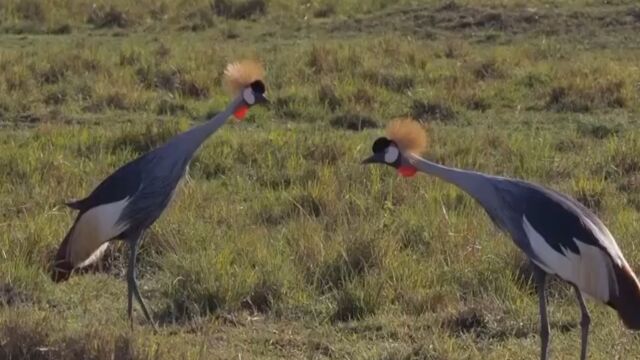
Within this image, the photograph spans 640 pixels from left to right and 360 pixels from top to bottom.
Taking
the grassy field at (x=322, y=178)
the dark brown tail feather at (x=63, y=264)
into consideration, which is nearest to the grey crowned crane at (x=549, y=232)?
the grassy field at (x=322, y=178)

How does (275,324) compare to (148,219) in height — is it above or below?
below

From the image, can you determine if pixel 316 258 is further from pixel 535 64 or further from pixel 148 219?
pixel 535 64

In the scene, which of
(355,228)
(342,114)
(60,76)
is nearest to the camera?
(355,228)

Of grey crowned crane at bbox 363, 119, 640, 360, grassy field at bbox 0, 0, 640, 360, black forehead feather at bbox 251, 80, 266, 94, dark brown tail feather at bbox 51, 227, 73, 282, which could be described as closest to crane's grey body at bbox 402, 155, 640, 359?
grey crowned crane at bbox 363, 119, 640, 360

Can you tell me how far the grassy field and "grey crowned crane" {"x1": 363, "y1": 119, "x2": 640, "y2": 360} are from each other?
0.57 meters

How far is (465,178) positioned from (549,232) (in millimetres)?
400

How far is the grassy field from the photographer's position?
5.79m

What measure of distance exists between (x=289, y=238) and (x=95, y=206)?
157 cm

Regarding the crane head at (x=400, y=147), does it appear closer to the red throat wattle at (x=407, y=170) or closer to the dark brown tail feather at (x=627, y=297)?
the red throat wattle at (x=407, y=170)

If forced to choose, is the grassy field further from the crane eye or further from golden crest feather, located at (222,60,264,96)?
golden crest feather, located at (222,60,264,96)

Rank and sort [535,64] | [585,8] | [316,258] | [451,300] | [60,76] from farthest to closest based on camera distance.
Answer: [585,8], [535,64], [60,76], [316,258], [451,300]

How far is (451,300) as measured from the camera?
614 centimetres

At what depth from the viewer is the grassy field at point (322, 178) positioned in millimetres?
5793

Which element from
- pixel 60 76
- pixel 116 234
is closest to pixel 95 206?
pixel 116 234
